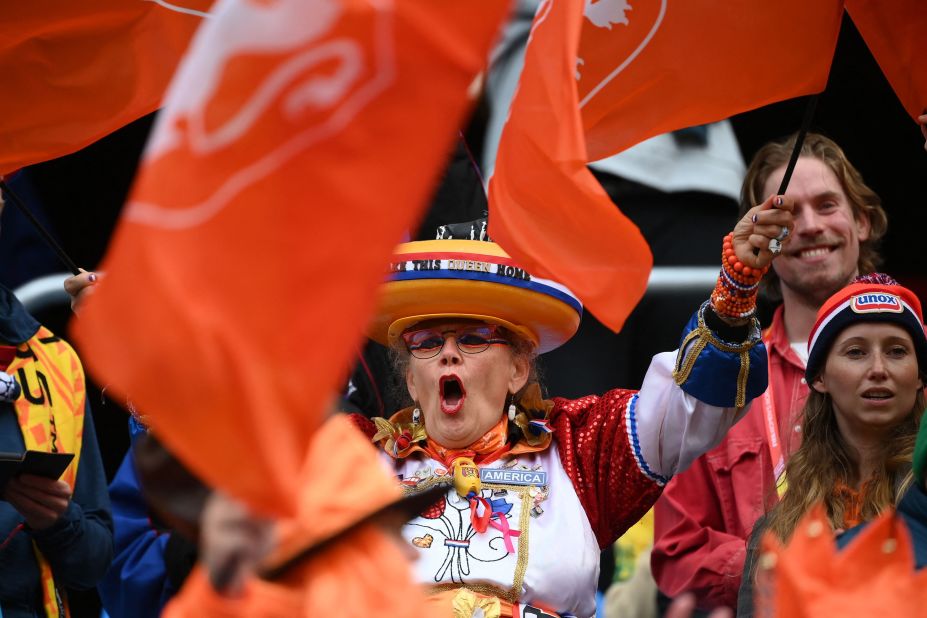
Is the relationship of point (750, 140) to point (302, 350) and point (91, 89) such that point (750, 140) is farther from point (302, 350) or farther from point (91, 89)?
point (302, 350)

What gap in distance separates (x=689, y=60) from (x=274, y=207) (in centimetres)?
228

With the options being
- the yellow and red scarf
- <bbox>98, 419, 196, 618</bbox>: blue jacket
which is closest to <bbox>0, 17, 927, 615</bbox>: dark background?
<bbox>98, 419, 196, 618</bbox>: blue jacket

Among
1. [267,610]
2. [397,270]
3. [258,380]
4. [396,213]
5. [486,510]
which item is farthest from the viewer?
[397,270]

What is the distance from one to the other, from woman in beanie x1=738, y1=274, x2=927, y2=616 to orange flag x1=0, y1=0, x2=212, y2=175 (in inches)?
83.4

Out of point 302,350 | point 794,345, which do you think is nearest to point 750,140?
point 794,345

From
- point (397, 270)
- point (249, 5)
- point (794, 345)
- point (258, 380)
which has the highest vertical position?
point (794, 345)

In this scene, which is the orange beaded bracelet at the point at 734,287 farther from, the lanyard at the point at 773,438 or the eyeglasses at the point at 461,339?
the eyeglasses at the point at 461,339

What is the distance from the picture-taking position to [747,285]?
3.82 meters

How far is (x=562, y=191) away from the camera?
3105 millimetres

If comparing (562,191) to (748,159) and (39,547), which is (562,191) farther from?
(748,159)

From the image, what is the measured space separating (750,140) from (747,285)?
2893 mm

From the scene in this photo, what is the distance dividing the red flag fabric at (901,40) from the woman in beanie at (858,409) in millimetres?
595

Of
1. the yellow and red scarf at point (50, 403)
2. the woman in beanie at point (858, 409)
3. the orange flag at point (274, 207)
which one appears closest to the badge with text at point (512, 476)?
the woman in beanie at point (858, 409)

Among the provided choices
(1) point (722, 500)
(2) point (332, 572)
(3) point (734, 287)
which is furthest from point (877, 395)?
(2) point (332, 572)
